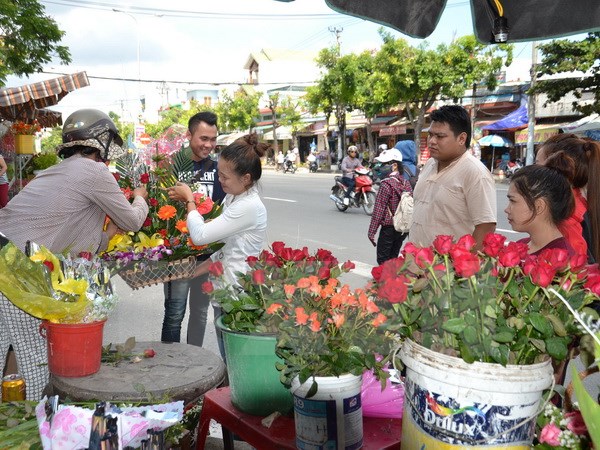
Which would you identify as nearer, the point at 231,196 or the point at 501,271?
the point at 501,271

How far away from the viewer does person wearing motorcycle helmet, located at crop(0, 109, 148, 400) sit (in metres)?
2.67

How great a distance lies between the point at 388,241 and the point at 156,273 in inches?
120

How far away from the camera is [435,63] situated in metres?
24.7

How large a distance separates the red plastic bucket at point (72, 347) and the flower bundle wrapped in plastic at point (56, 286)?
1.2 inches

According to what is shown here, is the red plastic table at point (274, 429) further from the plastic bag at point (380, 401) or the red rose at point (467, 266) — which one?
the red rose at point (467, 266)

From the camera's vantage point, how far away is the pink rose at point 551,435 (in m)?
1.17

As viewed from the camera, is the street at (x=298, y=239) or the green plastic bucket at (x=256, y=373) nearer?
the green plastic bucket at (x=256, y=373)

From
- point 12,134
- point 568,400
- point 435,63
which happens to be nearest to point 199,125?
point 568,400

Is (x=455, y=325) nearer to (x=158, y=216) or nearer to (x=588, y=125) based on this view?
(x=158, y=216)

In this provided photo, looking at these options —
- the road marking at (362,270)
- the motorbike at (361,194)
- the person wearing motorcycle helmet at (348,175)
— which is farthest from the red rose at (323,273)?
the person wearing motorcycle helmet at (348,175)

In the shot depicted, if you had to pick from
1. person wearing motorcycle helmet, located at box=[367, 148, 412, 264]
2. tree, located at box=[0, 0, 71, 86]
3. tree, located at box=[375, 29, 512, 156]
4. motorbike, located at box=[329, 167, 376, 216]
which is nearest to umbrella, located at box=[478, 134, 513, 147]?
tree, located at box=[375, 29, 512, 156]

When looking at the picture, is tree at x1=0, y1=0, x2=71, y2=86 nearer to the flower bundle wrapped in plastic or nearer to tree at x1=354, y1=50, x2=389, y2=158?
the flower bundle wrapped in plastic

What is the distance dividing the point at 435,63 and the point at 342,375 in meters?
25.0

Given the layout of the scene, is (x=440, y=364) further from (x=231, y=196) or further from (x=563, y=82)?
(x=563, y=82)
